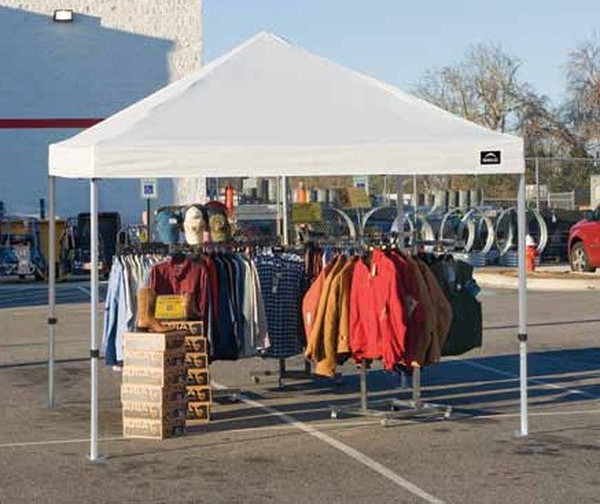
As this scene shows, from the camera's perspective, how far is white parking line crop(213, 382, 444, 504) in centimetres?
879

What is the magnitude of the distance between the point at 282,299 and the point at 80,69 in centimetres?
3359

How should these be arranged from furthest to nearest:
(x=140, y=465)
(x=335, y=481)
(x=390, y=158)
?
(x=390, y=158), (x=140, y=465), (x=335, y=481)

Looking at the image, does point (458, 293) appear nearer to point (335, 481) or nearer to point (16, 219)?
point (335, 481)

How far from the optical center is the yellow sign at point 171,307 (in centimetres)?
1110

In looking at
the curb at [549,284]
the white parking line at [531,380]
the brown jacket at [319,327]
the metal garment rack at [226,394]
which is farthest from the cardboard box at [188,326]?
the curb at [549,284]

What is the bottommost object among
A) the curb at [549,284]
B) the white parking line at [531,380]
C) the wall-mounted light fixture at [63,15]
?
the white parking line at [531,380]

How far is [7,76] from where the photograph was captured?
145 feet

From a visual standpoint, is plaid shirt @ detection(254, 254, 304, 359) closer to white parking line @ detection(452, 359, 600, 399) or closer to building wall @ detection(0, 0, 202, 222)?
white parking line @ detection(452, 359, 600, 399)

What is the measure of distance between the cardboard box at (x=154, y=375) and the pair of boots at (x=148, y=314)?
14.5 inches

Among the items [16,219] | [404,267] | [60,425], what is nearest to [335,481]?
[404,267]

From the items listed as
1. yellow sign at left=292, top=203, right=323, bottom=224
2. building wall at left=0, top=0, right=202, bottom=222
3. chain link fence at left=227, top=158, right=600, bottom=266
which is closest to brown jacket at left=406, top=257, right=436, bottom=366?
yellow sign at left=292, top=203, right=323, bottom=224

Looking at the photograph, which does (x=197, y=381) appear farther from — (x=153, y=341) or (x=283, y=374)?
(x=283, y=374)

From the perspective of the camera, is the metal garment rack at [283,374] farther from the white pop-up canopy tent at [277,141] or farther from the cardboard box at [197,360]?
the white pop-up canopy tent at [277,141]

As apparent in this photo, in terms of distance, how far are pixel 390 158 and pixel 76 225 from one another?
27.2m
